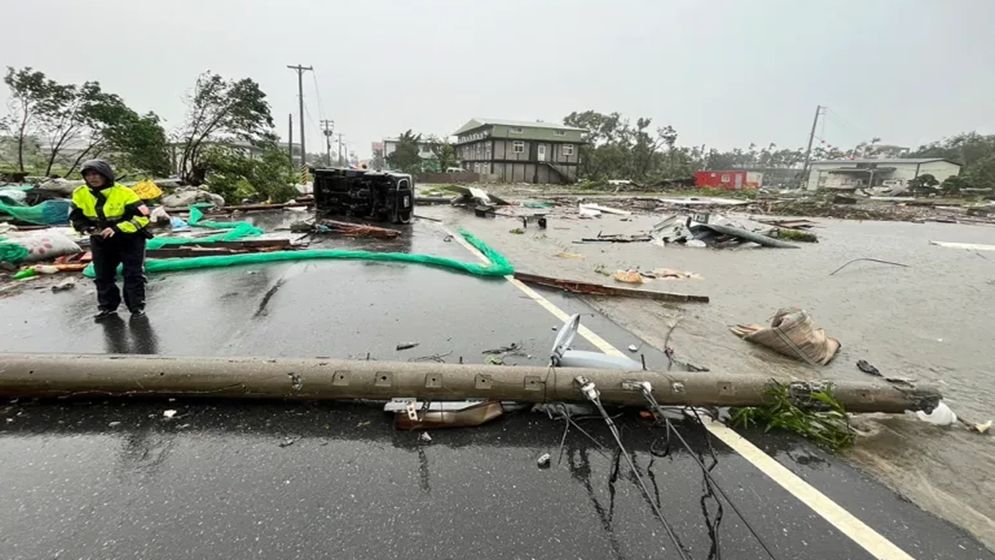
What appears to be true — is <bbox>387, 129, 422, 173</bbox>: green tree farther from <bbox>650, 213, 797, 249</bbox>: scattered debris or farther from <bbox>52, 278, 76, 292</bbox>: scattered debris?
<bbox>52, 278, 76, 292</bbox>: scattered debris

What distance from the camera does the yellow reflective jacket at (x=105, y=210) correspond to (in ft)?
13.4

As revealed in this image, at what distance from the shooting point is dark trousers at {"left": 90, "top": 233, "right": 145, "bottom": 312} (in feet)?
13.9

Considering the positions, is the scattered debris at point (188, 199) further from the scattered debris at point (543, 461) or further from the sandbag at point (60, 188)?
the scattered debris at point (543, 461)

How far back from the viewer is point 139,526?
5.98 ft

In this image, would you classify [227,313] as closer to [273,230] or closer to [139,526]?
[139,526]

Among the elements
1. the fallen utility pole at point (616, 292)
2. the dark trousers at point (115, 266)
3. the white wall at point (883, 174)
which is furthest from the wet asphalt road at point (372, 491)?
the white wall at point (883, 174)

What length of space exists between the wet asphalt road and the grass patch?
0.16 m

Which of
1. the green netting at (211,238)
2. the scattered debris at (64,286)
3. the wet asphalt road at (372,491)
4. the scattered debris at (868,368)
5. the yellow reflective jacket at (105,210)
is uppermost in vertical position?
the yellow reflective jacket at (105,210)

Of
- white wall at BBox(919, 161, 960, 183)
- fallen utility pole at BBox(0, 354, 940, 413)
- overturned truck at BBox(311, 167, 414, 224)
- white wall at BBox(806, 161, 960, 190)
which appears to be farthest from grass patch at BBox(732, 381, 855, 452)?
white wall at BBox(919, 161, 960, 183)

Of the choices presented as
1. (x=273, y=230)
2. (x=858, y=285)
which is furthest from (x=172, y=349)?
(x=858, y=285)

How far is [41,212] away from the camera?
9.21 metres

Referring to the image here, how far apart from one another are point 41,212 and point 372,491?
11.9 metres

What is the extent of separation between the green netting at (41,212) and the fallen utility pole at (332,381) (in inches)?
379

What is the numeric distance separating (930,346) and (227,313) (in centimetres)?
773
